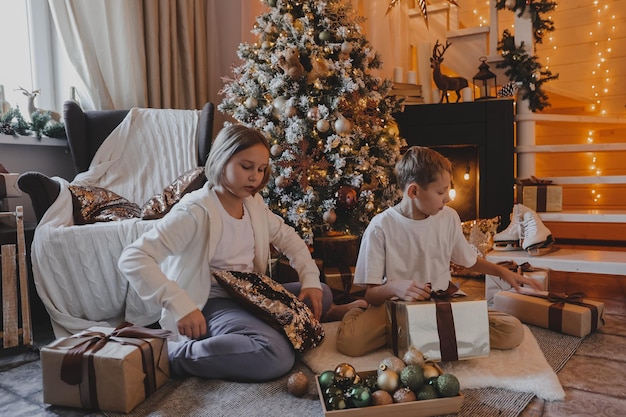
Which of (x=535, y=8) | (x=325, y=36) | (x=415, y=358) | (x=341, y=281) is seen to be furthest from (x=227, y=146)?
(x=535, y=8)

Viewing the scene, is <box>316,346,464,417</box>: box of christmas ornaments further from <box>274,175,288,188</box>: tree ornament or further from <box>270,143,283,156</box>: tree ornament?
<box>270,143,283,156</box>: tree ornament

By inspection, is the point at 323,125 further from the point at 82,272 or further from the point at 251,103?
the point at 82,272

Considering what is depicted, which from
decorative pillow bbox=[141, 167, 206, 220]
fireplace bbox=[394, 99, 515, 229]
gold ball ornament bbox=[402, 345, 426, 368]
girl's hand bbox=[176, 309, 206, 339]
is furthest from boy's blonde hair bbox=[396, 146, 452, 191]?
fireplace bbox=[394, 99, 515, 229]

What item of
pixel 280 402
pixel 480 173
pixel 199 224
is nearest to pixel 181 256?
pixel 199 224

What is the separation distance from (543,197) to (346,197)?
4.16 feet

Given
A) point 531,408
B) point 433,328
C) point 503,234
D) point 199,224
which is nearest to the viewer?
point 531,408

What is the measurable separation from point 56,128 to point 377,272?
2.01 metres

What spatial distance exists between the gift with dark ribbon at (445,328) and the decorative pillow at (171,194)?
1292 millimetres

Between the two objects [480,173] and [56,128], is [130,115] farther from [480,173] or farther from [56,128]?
[480,173]

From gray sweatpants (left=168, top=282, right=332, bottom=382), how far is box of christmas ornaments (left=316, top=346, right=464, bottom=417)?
0.77 feet

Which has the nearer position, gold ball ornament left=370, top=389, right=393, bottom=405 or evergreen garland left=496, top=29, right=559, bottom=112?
gold ball ornament left=370, top=389, right=393, bottom=405

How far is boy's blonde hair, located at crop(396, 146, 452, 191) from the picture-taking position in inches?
61.5

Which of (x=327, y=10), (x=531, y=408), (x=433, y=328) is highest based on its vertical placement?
(x=327, y=10)

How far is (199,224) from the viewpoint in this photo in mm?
1536
